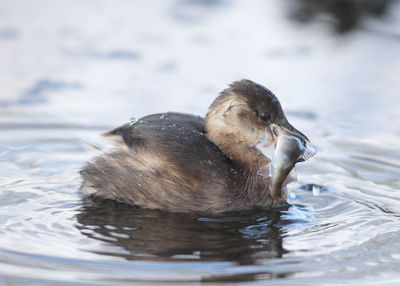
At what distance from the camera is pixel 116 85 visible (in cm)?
998

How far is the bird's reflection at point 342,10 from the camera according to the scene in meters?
12.6

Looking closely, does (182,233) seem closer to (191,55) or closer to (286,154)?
(286,154)

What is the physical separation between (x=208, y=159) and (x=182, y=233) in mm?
719

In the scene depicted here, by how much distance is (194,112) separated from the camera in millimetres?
9289

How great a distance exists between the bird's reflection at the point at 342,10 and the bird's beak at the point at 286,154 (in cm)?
598

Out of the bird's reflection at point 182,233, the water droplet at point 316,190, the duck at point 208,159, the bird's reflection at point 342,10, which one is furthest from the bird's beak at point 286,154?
the bird's reflection at point 342,10

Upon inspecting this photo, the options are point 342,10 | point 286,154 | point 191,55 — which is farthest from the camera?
point 342,10

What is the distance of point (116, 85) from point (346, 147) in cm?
300

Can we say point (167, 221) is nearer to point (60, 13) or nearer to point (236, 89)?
point (236, 89)

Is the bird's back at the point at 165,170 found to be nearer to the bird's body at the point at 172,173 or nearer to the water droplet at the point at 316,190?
the bird's body at the point at 172,173

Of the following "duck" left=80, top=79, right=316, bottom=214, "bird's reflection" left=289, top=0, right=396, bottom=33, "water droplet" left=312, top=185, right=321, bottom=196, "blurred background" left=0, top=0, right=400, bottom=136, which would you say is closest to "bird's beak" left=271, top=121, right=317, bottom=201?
"duck" left=80, top=79, right=316, bottom=214

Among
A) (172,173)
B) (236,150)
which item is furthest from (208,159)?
(236,150)

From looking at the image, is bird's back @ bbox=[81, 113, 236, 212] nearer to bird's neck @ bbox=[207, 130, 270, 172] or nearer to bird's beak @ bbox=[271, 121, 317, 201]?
bird's neck @ bbox=[207, 130, 270, 172]

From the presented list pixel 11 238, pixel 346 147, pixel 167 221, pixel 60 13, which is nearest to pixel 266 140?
pixel 167 221
